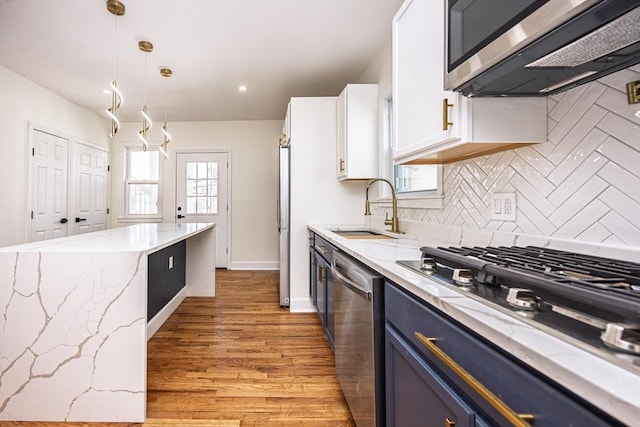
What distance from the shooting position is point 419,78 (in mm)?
1536

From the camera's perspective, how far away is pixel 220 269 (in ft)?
18.4

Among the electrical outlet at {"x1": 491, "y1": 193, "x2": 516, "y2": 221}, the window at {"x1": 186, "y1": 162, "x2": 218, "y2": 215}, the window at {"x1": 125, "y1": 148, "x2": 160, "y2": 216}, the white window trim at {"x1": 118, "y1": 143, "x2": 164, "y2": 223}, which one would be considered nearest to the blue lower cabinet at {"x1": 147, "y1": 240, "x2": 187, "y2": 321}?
the window at {"x1": 186, "y1": 162, "x2": 218, "y2": 215}

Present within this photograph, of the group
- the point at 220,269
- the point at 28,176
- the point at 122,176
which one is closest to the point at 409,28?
the point at 28,176

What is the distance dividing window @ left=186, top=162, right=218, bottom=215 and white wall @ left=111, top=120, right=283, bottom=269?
0.29m

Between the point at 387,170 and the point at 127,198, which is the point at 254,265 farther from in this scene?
the point at 387,170

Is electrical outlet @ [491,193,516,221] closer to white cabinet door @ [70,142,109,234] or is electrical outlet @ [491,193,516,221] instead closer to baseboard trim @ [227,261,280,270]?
baseboard trim @ [227,261,280,270]

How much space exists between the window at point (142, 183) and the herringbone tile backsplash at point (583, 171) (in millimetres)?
5640

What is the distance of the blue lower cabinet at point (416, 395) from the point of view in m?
0.73

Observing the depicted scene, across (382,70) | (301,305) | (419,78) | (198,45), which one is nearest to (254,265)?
(301,305)

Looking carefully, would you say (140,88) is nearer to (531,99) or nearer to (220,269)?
(220,269)

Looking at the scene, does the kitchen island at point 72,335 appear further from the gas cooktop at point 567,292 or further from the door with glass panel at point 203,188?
the door with glass panel at point 203,188

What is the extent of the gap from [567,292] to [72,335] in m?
2.09

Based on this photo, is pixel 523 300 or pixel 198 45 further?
pixel 198 45

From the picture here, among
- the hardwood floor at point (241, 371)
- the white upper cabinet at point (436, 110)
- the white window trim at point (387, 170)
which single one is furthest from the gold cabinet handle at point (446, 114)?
the hardwood floor at point (241, 371)
